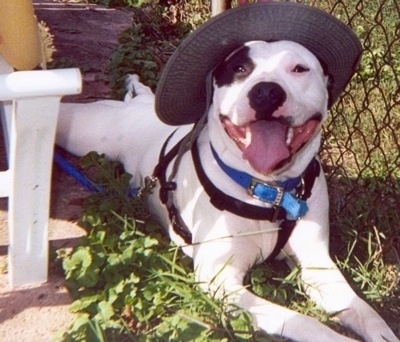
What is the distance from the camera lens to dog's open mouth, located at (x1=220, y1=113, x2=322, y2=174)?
2.40m

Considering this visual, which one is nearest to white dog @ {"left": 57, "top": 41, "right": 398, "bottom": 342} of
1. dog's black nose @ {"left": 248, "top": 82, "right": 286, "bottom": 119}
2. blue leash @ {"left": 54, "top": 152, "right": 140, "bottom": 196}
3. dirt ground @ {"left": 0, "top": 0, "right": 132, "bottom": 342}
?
dog's black nose @ {"left": 248, "top": 82, "right": 286, "bottom": 119}

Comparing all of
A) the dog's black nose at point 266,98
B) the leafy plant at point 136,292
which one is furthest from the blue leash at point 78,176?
the dog's black nose at point 266,98

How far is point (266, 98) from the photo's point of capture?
7.69 feet

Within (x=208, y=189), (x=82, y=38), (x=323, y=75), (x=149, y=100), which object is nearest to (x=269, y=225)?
(x=208, y=189)

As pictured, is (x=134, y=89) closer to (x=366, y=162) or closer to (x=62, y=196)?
(x=62, y=196)

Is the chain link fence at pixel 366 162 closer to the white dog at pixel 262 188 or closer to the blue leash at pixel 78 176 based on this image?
the white dog at pixel 262 188

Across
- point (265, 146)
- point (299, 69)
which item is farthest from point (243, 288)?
point (299, 69)

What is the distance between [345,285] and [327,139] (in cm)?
120

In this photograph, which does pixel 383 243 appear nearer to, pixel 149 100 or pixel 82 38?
pixel 149 100

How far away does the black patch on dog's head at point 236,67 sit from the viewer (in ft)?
8.03

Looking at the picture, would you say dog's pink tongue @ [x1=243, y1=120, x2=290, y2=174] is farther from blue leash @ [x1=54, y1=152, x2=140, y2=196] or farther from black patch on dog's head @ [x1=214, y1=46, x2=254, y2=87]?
blue leash @ [x1=54, y1=152, x2=140, y2=196]

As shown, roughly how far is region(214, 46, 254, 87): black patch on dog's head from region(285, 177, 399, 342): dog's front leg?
0.48m

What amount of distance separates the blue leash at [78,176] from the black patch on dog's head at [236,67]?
736 millimetres

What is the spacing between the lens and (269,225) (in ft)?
8.47
